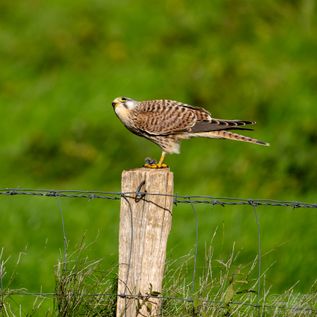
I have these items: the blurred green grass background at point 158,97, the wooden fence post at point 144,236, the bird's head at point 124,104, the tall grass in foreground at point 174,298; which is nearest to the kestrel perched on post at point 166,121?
the bird's head at point 124,104

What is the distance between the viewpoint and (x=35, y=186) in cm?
1212

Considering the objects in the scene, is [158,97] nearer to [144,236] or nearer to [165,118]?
[165,118]

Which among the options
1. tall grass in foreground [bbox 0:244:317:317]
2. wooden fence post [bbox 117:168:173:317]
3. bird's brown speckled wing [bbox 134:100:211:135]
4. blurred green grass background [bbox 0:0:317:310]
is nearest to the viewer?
wooden fence post [bbox 117:168:173:317]

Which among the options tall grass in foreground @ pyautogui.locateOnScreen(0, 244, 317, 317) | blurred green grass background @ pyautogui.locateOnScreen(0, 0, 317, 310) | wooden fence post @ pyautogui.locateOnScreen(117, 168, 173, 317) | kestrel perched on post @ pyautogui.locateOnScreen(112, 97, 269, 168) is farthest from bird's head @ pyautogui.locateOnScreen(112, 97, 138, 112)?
wooden fence post @ pyautogui.locateOnScreen(117, 168, 173, 317)

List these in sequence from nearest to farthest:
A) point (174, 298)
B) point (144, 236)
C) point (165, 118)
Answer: point (144, 236) → point (174, 298) → point (165, 118)

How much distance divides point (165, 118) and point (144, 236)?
8.41 ft

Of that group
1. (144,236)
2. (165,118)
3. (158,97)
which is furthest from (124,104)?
(158,97)

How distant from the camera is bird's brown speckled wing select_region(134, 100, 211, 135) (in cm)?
787

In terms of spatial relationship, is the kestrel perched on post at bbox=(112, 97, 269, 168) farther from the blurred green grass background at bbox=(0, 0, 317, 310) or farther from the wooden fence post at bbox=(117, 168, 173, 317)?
the wooden fence post at bbox=(117, 168, 173, 317)

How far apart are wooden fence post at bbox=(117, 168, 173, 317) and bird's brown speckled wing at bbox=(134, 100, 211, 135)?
93.4 inches

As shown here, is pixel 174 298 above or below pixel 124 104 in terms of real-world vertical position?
below

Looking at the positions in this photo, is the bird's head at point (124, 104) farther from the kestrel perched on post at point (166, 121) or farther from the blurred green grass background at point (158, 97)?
the blurred green grass background at point (158, 97)

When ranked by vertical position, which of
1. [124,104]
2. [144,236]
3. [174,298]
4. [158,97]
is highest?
[158,97]

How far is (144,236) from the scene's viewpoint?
5473mm
